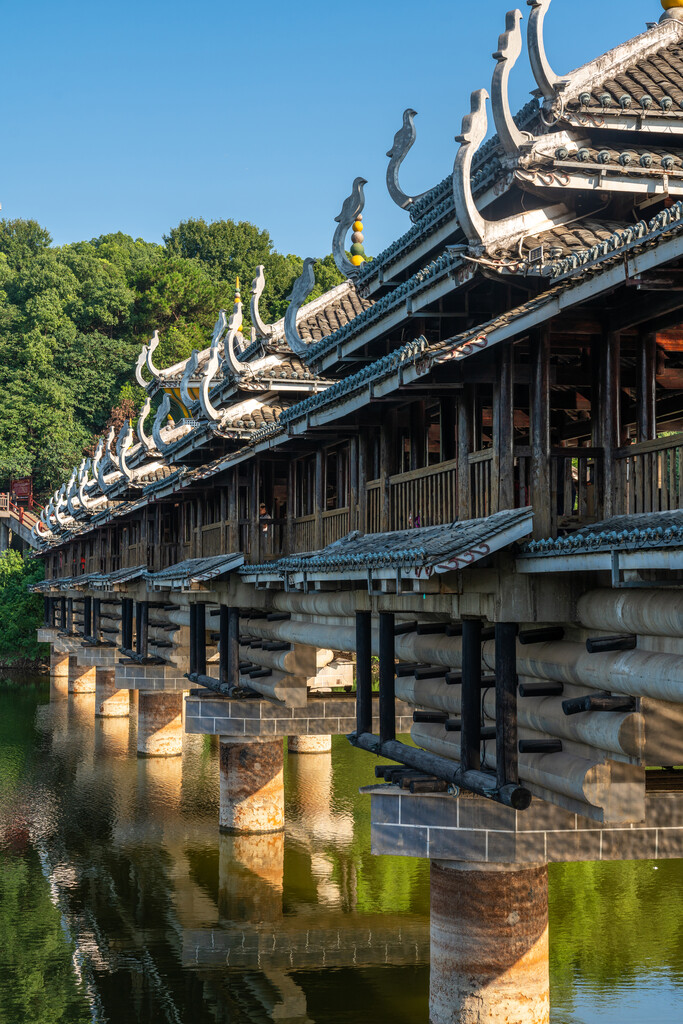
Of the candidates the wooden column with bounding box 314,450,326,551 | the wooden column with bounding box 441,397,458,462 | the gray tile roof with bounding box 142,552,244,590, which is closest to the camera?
the wooden column with bounding box 441,397,458,462

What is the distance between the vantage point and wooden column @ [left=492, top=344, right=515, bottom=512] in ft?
39.1

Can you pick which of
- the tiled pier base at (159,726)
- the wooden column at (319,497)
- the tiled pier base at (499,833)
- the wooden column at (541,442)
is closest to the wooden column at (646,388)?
the wooden column at (541,442)

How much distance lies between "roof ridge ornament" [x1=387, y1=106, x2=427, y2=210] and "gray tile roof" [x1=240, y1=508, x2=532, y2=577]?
673 centimetres

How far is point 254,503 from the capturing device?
23188mm

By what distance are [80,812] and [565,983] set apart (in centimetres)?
1688

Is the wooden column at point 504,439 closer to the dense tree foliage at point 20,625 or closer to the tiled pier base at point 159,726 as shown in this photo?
the tiled pier base at point 159,726

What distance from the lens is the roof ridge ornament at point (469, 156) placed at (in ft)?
39.5

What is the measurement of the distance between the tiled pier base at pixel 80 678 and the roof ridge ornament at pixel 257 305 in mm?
34733

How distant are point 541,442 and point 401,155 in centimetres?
902

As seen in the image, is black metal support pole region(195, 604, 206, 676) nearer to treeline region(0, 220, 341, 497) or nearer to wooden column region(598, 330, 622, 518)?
wooden column region(598, 330, 622, 518)

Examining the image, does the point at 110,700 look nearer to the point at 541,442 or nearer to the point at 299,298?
the point at 299,298

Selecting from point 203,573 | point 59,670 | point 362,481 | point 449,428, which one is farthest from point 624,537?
point 59,670

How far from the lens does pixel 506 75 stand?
11820mm

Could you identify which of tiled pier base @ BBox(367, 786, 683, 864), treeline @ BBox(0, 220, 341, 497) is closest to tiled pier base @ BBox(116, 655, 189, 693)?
tiled pier base @ BBox(367, 786, 683, 864)
